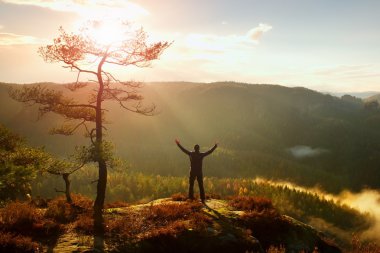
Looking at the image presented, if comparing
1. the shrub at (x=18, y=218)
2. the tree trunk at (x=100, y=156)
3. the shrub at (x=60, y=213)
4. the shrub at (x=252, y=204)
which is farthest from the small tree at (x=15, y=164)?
the shrub at (x=252, y=204)

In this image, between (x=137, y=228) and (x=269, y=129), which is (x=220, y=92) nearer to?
(x=269, y=129)

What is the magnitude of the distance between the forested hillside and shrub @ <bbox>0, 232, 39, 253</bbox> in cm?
7223

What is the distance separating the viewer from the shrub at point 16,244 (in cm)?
1194

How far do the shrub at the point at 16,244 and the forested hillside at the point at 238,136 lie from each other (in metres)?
72.2

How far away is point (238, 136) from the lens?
150 metres

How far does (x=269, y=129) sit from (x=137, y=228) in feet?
506

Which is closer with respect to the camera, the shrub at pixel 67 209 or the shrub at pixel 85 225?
the shrub at pixel 85 225

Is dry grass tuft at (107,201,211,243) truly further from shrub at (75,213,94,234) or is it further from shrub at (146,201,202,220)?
shrub at (75,213,94,234)

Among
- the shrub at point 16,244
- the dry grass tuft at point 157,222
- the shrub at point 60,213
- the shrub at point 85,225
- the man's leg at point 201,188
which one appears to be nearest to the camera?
the shrub at point 16,244

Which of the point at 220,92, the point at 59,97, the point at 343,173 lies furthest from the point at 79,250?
the point at 220,92

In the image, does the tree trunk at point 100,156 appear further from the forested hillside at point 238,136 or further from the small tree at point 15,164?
the forested hillside at point 238,136

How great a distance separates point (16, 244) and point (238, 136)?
461 ft

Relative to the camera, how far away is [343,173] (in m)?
130

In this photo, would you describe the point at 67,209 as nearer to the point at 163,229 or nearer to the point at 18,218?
the point at 18,218
